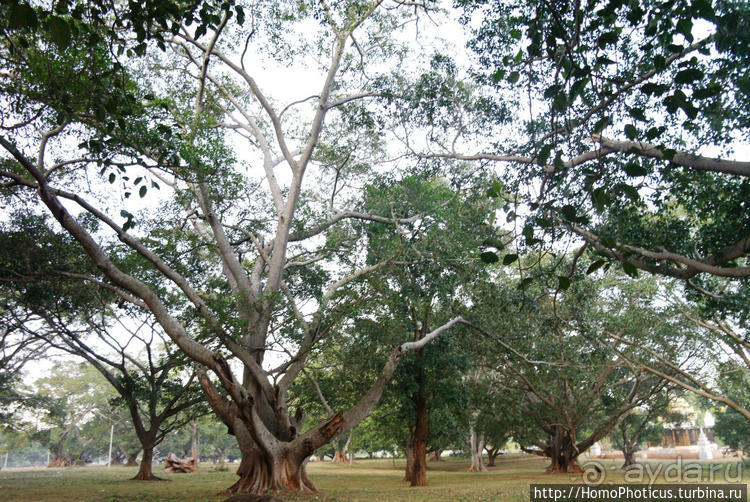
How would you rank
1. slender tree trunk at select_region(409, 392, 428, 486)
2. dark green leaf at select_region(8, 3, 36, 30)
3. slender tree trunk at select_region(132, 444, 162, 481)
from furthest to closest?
slender tree trunk at select_region(132, 444, 162, 481), slender tree trunk at select_region(409, 392, 428, 486), dark green leaf at select_region(8, 3, 36, 30)

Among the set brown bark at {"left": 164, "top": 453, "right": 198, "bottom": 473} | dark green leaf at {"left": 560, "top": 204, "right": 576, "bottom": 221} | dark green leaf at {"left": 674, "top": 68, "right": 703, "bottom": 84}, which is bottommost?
brown bark at {"left": 164, "top": 453, "right": 198, "bottom": 473}

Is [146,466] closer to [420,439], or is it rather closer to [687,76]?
[420,439]

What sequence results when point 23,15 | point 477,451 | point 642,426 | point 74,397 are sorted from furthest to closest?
point 74,397, point 477,451, point 642,426, point 23,15

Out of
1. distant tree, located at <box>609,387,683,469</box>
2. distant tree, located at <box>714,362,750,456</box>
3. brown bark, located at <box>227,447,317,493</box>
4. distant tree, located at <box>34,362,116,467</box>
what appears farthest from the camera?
distant tree, located at <box>34,362,116,467</box>

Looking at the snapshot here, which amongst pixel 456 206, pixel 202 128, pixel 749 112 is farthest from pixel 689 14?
pixel 456 206

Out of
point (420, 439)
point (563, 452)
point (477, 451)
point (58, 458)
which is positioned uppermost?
point (420, 439)

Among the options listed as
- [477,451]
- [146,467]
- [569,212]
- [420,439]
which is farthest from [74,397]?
[569,212]

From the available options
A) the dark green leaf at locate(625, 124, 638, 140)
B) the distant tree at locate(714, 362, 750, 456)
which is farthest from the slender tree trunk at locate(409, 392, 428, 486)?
the dark green leaf at locate(625, 124, 638, 140)

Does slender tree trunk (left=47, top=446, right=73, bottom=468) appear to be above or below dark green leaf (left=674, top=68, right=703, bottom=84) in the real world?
below

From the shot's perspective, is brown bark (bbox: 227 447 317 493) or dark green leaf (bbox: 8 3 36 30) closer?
dark green leaf (bbox: 8 3 36 30)

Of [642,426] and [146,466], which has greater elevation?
[642,426]

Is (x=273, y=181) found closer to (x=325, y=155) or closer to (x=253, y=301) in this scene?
(x=325, y=155)

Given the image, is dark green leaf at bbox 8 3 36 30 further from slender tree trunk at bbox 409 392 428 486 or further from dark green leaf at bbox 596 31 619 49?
slender tree trunk at bbox 409 392 428 486

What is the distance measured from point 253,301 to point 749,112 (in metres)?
9.27
